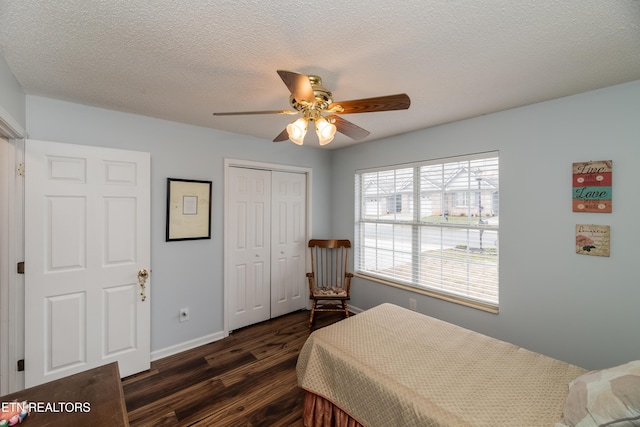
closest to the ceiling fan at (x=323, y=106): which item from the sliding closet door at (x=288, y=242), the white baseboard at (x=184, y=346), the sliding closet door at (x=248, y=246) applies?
the sliding closet door at (x=248, y=246)

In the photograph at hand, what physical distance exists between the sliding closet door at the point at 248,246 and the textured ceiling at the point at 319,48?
3.97 ft

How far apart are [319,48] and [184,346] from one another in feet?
9.81

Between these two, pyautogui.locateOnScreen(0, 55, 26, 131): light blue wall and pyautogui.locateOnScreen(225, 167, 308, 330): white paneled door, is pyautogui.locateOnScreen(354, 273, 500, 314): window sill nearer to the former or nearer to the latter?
pyautogui.locateOnScreen(225, 167, 308, 330): white paneled door

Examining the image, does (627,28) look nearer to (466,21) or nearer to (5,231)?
(466,21)

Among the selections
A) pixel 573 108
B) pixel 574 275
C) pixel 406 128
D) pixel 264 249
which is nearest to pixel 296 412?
pixel 264 249

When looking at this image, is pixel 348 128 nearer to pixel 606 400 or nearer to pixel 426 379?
pixel 426 379

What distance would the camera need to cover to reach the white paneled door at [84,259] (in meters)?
1.96

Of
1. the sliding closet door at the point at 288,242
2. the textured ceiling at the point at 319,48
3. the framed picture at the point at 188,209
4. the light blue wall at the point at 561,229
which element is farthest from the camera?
the sliding closet door at the point at 288,242

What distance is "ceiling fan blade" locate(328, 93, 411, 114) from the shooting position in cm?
138

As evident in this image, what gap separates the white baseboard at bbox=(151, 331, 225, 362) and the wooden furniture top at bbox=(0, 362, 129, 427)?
1446mm

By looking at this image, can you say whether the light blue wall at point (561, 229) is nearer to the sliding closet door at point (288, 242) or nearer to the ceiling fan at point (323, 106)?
the ceiling fan at point (323, 106)

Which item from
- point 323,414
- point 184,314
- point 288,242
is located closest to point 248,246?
point 288,242

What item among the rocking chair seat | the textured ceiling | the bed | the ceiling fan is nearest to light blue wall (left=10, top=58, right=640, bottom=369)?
the textured ceiling

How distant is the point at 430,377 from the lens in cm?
139
